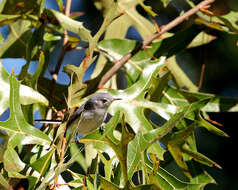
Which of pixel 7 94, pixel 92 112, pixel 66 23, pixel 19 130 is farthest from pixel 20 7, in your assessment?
pixel 19 130

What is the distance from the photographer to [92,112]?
1716 mm

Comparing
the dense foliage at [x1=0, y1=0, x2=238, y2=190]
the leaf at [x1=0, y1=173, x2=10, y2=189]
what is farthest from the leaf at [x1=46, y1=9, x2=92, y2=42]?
the leaf at [x1=0, y1=173, x2=10, y2=189]

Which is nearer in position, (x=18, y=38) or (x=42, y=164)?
(x=42, y=164)

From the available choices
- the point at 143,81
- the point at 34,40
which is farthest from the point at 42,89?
the point at 143,81

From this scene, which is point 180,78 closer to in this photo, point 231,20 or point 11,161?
point 231,20

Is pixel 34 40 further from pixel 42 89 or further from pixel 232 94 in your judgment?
pixel 232 94

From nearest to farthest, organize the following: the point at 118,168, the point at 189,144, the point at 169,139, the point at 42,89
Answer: the point at 118,168 < the point at 169,139 < the point at 189,144 < the point at 42,89

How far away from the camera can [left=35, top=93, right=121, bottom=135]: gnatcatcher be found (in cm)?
165

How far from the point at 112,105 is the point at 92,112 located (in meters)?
0.13

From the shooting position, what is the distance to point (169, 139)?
143 centimetres

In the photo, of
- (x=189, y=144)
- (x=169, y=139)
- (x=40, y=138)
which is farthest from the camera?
(x=189, y=144)

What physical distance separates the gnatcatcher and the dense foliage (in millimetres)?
74

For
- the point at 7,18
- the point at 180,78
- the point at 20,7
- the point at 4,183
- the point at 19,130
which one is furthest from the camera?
the point at 180,78

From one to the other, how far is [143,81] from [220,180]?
3.75 feet
